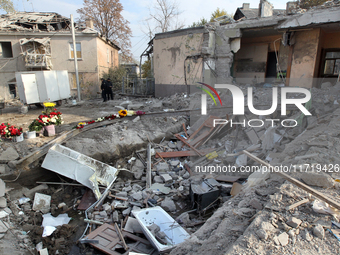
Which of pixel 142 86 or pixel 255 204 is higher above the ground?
pixel 142 86

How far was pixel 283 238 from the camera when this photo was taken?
249 centimetres

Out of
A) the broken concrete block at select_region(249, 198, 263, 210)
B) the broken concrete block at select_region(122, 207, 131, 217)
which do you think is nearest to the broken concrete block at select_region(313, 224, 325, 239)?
the broken concrete block at select_region(249, 198, 263, 210)

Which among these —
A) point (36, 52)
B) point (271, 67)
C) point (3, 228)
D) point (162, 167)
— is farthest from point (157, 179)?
point (36, 52)

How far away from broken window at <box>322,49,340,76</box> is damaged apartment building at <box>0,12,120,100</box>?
52.8ft

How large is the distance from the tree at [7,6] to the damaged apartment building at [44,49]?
80 centimetres

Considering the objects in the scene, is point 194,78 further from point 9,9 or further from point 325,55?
point 9,9

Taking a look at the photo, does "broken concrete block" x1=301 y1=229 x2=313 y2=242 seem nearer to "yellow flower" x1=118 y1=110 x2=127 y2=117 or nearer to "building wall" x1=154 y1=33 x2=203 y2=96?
"yellow flower" x1=118 y1=110 x2=127 y2=117

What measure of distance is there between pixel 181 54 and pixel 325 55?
26.9ft

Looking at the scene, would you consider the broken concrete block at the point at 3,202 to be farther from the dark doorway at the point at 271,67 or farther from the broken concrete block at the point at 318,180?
the dark doorway at the point at 271,67

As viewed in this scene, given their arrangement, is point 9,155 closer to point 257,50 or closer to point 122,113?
point 122,113

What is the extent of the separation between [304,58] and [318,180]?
32.9 ft

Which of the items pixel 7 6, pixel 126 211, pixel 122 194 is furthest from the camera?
pixel 7 6

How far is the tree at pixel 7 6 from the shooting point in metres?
19.0

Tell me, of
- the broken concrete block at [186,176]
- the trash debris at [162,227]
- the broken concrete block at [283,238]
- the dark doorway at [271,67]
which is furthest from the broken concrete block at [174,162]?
the dark doorway at [271,67]
